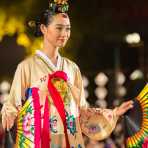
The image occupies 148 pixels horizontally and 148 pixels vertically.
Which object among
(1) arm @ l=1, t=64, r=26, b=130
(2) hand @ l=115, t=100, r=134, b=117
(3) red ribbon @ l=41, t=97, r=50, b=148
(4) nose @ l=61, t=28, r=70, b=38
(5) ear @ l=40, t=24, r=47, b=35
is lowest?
(3) red ribbon @ l=41, t=97, r=50, b=148

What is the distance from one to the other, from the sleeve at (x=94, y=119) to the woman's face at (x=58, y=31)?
0.83ft

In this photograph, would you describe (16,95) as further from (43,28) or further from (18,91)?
(43,28)

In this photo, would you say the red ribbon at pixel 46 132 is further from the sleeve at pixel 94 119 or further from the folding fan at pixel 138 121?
the folding fan at pixel 138 121

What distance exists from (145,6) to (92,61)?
67.4 inches

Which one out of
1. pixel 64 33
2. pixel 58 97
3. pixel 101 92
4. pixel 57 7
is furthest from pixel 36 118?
pixel 101 92

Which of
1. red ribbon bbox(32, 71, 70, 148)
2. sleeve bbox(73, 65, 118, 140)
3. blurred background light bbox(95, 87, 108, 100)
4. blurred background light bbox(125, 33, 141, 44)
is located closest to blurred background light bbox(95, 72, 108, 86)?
blurred background light bbox(95, 87, 108, 100)

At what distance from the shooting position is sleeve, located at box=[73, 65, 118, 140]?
3.98 meters

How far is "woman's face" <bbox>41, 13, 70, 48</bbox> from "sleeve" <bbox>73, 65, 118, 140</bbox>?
0.25m

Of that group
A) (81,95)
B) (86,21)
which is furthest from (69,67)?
(86,21)

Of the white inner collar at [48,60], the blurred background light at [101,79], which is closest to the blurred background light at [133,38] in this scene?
the blurred background light at [101,79]

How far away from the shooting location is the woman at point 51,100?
3.76 meters

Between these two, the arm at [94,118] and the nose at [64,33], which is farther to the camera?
the arm at [94,118]

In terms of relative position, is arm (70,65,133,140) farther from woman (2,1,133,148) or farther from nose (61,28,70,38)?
nose (61,28,70,38)

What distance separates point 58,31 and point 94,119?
0.61m
